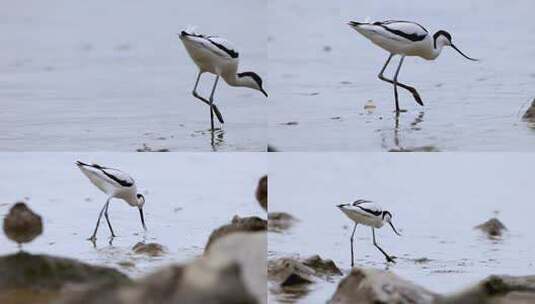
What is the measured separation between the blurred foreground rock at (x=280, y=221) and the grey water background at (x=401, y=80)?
34 cm

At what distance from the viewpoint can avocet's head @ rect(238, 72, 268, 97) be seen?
600 centimetres

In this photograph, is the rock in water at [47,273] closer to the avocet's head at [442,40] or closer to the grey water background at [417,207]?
the grey water background at [417,207]

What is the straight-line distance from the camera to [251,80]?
237 inches

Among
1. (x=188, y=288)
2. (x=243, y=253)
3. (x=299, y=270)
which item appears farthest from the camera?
(x=299, y=270)

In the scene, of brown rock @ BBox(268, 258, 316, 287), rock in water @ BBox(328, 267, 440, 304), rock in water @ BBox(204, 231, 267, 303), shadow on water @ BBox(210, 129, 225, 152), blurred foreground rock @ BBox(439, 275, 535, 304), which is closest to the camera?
rock in water @ BBox(204, 231, 267, 303)

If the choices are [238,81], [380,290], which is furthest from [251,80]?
[380,290]

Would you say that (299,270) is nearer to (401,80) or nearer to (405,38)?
(401,80)

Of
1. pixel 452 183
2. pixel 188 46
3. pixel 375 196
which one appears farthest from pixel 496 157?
pixel 188 46

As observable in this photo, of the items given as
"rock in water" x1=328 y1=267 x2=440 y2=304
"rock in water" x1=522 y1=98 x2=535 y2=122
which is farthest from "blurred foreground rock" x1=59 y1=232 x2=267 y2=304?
"rock in water" x1=522 y1=98 x2=535 y2=122

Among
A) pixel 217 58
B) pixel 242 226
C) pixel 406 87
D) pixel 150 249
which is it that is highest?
pixel 217 58

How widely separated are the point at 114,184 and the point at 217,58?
2.75ft

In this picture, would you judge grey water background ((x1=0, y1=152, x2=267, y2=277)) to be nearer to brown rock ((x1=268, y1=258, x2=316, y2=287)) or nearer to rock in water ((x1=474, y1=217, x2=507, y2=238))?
brown rock ((x1=268, y1=258, x2=316, y2=287))

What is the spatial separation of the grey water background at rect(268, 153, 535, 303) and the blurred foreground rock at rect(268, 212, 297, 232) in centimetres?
3

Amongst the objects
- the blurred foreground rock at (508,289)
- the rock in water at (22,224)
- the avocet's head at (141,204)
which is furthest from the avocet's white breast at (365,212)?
the rock in water at (22,224)
